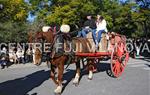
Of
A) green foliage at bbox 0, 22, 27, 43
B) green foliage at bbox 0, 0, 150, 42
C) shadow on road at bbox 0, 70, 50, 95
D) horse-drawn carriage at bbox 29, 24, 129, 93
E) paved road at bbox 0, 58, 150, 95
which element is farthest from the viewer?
green foliage at bbox 0, 22, 27, 43

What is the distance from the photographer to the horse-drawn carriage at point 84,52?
11.2 metres

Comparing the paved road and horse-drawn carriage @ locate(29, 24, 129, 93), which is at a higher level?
horse-drawn carriage @ locate(29, 24, 129, 93)

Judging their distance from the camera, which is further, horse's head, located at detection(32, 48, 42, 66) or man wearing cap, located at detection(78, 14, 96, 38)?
man wearing cap, located at detection(78, 14, 96, 38)

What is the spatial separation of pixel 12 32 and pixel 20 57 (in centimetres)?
910

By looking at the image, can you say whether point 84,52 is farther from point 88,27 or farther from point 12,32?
point 12,32

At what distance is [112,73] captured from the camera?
14070 millimetres

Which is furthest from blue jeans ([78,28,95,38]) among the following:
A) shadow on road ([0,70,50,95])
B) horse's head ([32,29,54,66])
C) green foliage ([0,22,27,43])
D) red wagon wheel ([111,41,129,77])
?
green foliage ([0,22,27,43])

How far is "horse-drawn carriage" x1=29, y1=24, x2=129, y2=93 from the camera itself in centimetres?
1120

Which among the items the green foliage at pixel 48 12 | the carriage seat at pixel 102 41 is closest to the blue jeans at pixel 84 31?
the carriage seat at pixel 102 41

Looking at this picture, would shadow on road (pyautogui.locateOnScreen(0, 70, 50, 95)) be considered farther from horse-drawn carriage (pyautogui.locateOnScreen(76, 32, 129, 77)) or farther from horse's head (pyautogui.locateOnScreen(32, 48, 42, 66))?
horse-drawn carriage (pyautogui.locateOnScreen(76, 32, 129, 77))

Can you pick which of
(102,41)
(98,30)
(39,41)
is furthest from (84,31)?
(39,41)

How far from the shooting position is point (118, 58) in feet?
47.6

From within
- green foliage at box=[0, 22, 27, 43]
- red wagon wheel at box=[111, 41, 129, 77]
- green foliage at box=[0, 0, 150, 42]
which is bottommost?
red wagon wheel at box=[111, 41, 129, 77]

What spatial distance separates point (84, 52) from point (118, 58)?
6.36ft
